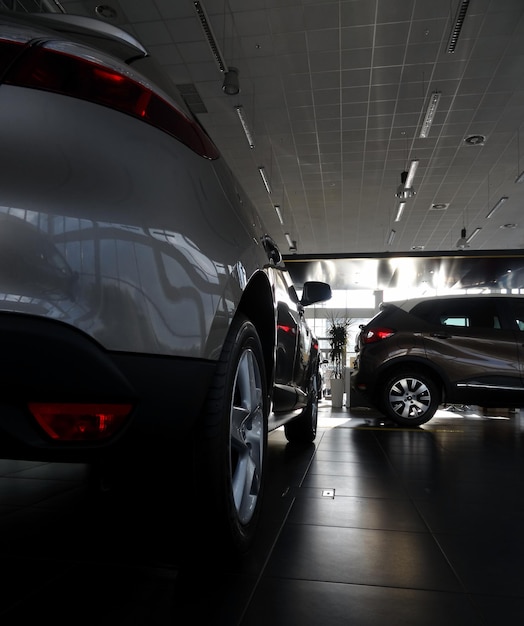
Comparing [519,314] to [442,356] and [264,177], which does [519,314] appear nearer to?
[442,356]

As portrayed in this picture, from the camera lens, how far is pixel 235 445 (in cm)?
150

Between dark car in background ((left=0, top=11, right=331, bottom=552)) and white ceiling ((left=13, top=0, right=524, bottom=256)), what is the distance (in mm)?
7200

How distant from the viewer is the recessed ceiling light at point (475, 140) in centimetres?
1131

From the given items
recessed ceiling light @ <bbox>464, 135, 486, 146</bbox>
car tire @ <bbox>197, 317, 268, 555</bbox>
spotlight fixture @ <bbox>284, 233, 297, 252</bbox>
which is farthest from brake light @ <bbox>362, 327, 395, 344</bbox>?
spotlight fixture @ <bbox>284, 233, 297, 252</bbox>

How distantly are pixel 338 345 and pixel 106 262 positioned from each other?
9.96 m

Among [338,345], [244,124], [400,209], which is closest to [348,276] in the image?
[400,209]

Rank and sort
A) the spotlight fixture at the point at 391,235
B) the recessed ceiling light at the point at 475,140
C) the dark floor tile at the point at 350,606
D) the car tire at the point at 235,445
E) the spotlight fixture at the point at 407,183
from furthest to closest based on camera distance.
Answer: the spotlight fixture at the point at 391,235, the spotlight fixture at the point at 407,183, the recessed ceiling light at the point at 475,140, the car tire at the point at 235,445, the dark floor tile at the point at 350,606

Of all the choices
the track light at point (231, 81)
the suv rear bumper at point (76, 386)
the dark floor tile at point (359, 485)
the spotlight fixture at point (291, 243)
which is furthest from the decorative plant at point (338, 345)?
the suv rear bumper at point (76, 386)

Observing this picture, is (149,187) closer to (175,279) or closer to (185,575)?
(175,279)

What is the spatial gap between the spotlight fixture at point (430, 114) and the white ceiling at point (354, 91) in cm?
15

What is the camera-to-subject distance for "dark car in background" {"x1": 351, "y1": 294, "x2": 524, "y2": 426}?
5211 millimetres

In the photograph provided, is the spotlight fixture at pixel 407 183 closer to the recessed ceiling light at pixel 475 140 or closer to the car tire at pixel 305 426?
the recessed ceiling light at pixel 475 140

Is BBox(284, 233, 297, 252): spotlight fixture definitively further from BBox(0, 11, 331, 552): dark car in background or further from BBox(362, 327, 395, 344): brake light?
BBox(0, 11, 331, 552): dark car in background

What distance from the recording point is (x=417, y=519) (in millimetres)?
1977
